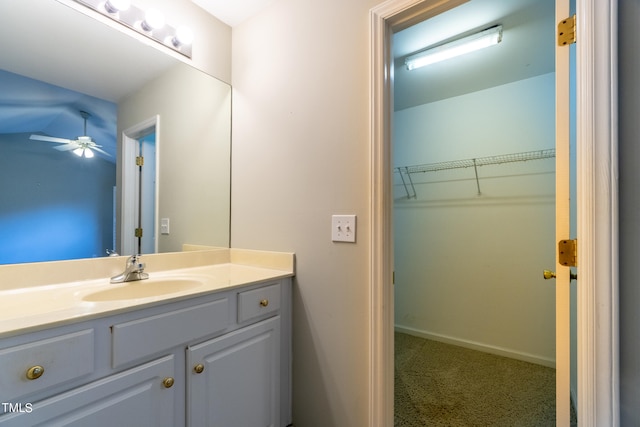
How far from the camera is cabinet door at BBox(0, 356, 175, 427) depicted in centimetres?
69

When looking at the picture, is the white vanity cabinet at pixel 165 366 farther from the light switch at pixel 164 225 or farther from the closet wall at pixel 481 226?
the closet wall at pixel 481 226

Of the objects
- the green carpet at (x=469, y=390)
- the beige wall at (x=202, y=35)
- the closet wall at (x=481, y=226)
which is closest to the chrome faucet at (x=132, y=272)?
the beige wall at (x=202, y=35)

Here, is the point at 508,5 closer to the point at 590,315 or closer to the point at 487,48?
the point at 487,48

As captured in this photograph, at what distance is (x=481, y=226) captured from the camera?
7.76 feet

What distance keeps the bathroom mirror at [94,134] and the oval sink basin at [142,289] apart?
222mm

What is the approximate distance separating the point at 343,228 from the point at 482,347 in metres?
2.00

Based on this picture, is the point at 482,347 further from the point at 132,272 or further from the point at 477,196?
the point at 132,272

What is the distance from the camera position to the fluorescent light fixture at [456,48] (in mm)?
1644

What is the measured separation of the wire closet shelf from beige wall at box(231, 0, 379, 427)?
1.62 m

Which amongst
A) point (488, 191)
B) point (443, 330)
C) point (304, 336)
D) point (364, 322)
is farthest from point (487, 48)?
point (443, 330)

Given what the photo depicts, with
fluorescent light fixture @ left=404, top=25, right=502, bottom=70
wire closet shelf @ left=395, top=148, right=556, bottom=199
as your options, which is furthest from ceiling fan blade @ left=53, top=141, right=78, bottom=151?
wire closet shelf @ left=395, top=148, right=556, bottom=199

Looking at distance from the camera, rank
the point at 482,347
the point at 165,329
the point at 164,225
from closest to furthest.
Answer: the point at 165,329, the point at 164,225, the point at 482,347

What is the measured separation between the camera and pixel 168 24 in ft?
4.89

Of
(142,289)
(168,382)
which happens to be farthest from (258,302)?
(142,289)
